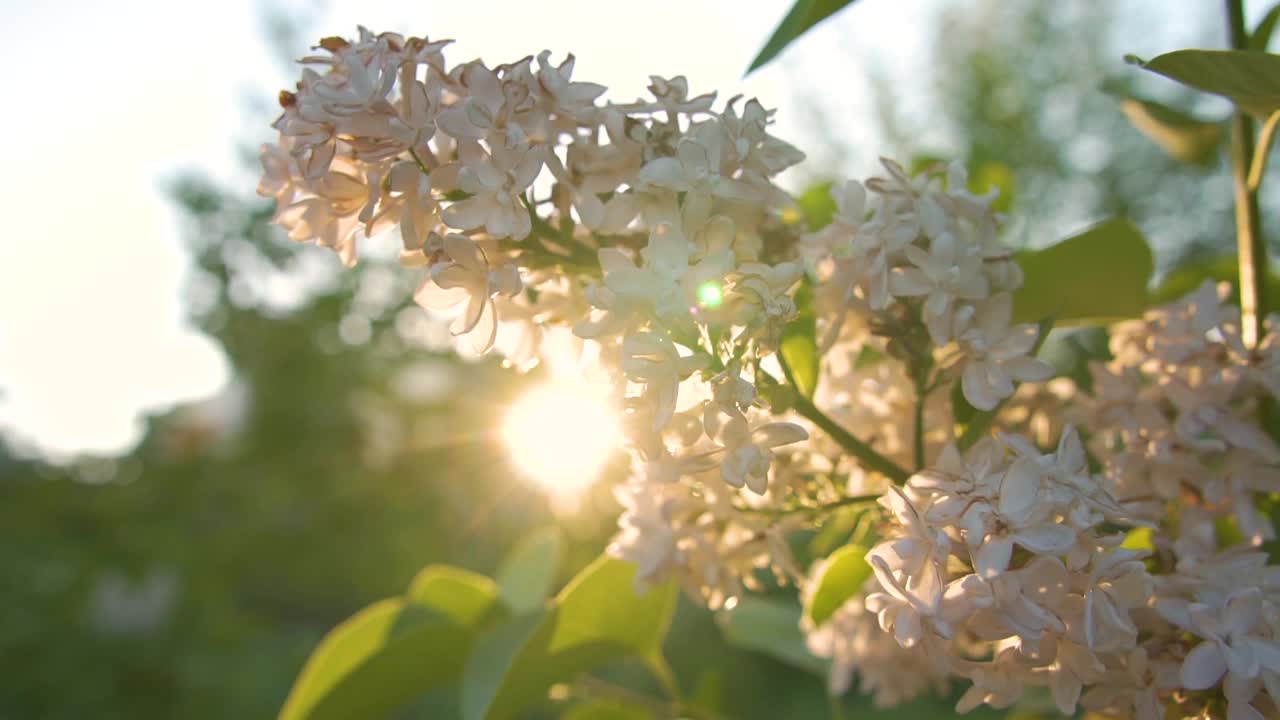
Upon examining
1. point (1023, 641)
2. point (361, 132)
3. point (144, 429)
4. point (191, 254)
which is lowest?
point (1023, 641)

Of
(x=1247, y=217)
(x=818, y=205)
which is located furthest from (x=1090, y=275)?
(x=818, y=205)

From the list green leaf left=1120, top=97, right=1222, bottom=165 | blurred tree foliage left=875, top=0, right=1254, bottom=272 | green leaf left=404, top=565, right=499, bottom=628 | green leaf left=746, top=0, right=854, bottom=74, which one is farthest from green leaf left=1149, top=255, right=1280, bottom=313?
blurred tree foliage left=875, top=0, right=1254, bottom=272

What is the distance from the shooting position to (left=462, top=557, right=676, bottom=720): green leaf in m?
0.43

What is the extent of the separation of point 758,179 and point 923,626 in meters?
0.16

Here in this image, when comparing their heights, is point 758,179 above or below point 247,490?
below

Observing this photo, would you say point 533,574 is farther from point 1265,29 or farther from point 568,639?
point 1265,29

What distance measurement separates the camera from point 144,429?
7.58 feet

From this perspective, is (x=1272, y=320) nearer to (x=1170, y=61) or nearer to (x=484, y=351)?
(x=1170, y=61)

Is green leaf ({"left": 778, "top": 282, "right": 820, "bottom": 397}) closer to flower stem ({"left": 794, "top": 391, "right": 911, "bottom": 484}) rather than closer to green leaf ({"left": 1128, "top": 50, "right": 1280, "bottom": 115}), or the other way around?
flower stem ({"left": 794, "top": 391, "right": 911, "bottom": 484})

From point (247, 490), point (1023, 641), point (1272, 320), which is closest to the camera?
point (1023, 641)

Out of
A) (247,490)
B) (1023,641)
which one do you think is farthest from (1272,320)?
(247,490)

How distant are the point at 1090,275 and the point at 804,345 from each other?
0.15m

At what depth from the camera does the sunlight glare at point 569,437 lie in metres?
0.42

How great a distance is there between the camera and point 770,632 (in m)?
0.59
